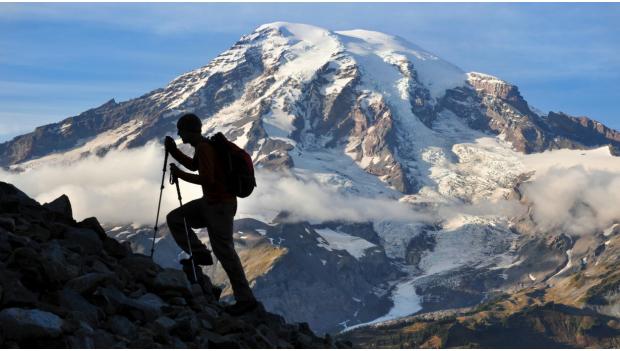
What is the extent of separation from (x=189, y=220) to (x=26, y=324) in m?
7.64

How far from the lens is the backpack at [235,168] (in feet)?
72.5

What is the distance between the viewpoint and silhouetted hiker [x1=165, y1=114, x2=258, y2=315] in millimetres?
22312

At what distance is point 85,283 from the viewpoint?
19.9 metres

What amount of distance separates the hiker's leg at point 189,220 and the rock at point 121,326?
4.21m

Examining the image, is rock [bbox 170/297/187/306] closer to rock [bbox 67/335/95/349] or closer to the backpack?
the backpack

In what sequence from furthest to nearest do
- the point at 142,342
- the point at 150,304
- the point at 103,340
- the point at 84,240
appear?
1. the point at 84,240
2. the point at 150,304
3. the point at 142,342
4. the point at 103,340

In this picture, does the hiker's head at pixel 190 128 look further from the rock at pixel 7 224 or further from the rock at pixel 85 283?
the rock at pixel 7 224

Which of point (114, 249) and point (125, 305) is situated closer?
Result: point (125, 305)

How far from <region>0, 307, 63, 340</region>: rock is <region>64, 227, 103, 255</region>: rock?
270 inches

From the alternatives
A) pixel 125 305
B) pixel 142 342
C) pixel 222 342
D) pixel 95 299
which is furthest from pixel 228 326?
pixel 142 342

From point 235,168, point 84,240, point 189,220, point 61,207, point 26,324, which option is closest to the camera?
point 26,324

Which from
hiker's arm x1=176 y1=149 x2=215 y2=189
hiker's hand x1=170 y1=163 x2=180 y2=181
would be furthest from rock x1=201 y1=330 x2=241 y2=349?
hiker's hand x1=170 y1=163 x2=180 y2=181

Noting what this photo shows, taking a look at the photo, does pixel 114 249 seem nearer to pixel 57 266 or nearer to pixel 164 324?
pixel 57 266

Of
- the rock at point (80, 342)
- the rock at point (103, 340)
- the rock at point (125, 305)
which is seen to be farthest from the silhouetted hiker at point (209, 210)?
the rock at point (80, 342)
